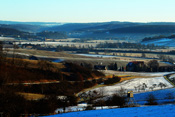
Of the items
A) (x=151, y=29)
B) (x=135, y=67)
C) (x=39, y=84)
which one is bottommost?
(x=151, y=29)

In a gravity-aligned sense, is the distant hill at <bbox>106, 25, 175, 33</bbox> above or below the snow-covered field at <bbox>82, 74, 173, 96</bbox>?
below

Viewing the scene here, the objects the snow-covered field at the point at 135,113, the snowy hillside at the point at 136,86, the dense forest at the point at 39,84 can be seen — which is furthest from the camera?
the snowy hillside at the point at 136,86

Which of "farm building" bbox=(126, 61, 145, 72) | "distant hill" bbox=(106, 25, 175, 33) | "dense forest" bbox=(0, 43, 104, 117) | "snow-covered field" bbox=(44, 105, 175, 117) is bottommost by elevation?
"distant hill" bbox=(106, 25, 175, 33)

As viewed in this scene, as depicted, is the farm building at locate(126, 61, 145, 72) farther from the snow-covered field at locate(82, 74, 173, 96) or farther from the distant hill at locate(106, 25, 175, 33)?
the distant hill at locate(106, 25, 175, 33)

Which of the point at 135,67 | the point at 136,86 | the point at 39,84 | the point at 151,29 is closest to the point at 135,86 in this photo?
the point at 136,86

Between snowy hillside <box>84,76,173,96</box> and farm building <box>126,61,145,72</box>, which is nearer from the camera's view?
snowy hillside <box>84,76,173,96</box>

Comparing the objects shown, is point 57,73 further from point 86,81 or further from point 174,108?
point 174,108

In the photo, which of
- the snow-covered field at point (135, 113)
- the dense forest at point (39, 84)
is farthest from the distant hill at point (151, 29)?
the snow-covered field at point (135, 113)

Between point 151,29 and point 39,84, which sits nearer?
point 39,84

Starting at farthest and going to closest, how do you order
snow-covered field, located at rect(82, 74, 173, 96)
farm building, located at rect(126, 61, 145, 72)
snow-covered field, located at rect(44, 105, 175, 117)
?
farm building, located at rect(126, 61, 145, 72) → snow-covered field, located at rect(82, 74, 173, 96) → snow-covered field, located at rect(44, 105, 175, 117)

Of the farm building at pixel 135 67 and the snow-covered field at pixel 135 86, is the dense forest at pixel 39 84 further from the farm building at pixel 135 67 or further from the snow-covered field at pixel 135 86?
the farm building at pixel 135 67

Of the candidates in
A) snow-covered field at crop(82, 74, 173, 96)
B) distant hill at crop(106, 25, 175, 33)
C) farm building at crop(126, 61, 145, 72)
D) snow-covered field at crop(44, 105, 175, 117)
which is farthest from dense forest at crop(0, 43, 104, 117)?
distant hill at crop(106, 25, 175, 33)

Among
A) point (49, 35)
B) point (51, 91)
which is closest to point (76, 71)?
point (51, 91)

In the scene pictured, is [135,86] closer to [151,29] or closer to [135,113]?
[135,113]
